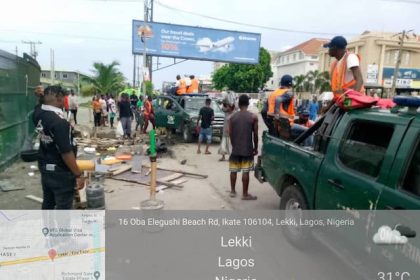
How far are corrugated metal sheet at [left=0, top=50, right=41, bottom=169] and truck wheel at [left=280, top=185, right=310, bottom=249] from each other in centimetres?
607

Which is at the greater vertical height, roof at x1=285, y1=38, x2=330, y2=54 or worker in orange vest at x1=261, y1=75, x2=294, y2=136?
roof at x1=285, y1=38, x2=330, y2=54

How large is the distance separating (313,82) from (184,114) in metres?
40.0

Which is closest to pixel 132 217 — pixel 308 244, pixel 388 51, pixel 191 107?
pixel 308 244

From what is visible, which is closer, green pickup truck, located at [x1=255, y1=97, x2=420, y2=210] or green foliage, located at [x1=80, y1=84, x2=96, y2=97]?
green pickup truck, located at [x1=255, y1=97, x2=420, y2=210]

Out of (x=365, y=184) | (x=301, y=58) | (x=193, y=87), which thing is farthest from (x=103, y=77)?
(x=301, y=58)

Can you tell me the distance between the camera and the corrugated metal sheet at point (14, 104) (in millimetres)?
7711

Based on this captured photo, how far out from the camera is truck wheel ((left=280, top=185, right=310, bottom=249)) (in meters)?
4.04

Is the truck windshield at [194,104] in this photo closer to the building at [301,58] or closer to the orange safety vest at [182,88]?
the orange safety vest at [182,88]

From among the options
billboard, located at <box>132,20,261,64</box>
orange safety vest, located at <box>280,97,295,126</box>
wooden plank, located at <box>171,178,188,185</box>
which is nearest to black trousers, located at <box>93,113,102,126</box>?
billboard, located at <box>132,20,261,64</box>

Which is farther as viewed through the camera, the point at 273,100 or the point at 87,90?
the point at 87,90

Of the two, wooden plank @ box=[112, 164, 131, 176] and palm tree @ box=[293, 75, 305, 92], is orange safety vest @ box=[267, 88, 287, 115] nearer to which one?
wooden plank @ box=[112, 164, 131, 176]

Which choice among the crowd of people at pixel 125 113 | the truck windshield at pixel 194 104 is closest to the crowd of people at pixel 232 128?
the truck windshield at pixel 194 104

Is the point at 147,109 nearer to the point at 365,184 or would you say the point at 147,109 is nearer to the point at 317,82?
the point at 365,184

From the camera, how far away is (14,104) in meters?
8.90
